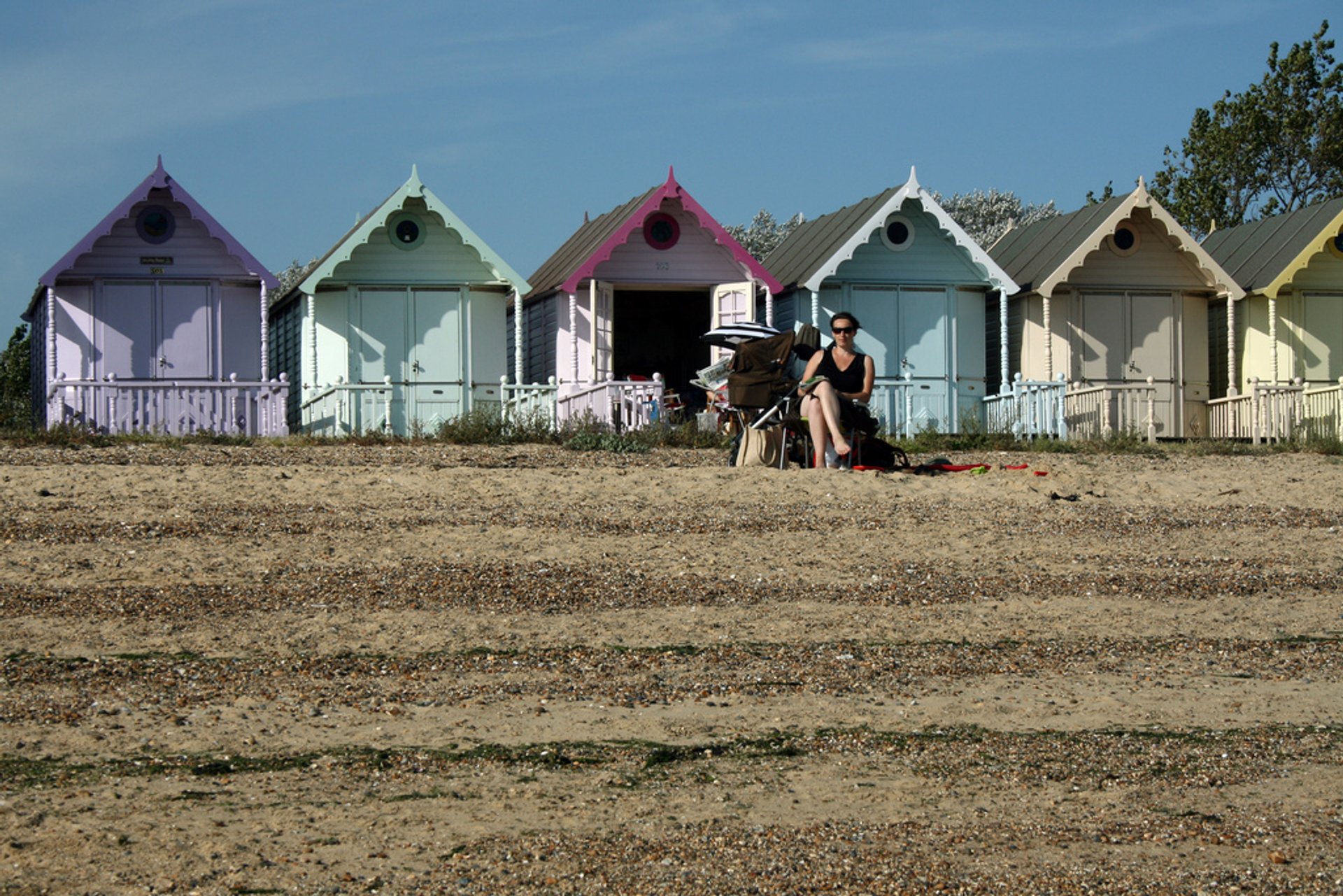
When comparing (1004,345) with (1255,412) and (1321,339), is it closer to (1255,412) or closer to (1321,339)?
(1255,412)

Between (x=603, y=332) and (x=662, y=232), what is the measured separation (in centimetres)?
161

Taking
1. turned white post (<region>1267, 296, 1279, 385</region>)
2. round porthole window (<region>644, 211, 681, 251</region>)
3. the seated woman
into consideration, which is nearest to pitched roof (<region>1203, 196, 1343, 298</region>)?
turned white post (<region>1267, 296, 1279, 385</region>)

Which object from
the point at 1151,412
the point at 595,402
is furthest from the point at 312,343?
the point at 1151,412

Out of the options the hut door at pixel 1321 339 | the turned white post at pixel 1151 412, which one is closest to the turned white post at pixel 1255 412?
the turned white post at pixel 1151 412

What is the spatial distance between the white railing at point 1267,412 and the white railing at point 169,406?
12699 mm

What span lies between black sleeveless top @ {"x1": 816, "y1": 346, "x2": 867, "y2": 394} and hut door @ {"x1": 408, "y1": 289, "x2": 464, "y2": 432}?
28.6ft

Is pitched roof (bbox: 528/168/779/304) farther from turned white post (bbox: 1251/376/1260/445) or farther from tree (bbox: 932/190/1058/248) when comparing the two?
tree (bbox: 932/190/1058/248)

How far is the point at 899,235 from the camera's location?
24.6 m

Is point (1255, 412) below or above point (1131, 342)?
below

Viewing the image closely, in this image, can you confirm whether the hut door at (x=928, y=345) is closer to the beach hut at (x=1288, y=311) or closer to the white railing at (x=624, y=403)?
the beach hut at (x=1288, y=311)

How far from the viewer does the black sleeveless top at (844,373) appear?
632 inches

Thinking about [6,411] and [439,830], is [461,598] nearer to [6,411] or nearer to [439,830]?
[439,830]

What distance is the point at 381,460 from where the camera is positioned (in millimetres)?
16562

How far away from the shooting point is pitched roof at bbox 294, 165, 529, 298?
74.7 ft
